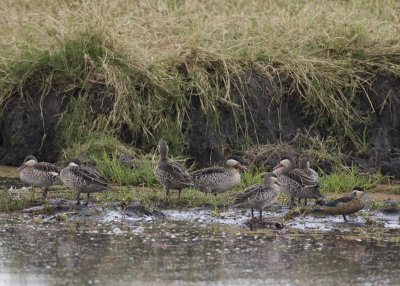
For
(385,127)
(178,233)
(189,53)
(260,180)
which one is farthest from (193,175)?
(385,127)

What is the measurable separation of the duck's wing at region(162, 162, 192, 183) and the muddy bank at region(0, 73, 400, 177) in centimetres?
242

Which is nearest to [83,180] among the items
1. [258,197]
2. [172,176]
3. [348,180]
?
[172,176]

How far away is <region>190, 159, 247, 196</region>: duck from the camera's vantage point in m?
12.0

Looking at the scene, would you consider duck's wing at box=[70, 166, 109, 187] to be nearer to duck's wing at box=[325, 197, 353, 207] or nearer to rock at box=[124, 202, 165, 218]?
rock at box=[124, 202, 165, 218]

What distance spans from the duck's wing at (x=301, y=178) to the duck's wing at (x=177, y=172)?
1345 mm

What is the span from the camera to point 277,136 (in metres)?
14.9

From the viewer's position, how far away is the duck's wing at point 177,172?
1174 centimetres

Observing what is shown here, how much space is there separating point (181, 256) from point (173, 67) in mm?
6668

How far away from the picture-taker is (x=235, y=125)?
14727 millimetres

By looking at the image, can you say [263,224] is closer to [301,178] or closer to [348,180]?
[301,178]

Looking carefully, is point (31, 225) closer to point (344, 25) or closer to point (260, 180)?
point (260, 180)

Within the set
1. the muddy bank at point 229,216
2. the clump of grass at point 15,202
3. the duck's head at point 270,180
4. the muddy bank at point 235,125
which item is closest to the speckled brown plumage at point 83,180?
the muddy bank at point 229,216

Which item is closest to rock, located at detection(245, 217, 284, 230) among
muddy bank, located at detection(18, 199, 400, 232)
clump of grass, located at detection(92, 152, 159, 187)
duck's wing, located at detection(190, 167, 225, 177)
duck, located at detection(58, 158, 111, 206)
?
muddy bank, located at detection(18, 199, 400, 232)

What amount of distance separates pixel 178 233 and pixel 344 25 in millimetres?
7548
